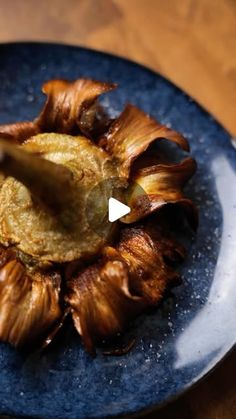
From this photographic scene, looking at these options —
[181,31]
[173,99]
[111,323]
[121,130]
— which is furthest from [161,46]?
[111,323]

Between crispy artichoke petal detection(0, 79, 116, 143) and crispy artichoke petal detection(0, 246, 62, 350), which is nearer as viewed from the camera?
crispy artichoke petal detection(0, 246, 62, 350)

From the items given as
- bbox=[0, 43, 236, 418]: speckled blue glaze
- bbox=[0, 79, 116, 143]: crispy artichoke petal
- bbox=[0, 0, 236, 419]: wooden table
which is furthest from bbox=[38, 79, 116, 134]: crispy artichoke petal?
bbox=[0, 0, 236, 419]: wooden table

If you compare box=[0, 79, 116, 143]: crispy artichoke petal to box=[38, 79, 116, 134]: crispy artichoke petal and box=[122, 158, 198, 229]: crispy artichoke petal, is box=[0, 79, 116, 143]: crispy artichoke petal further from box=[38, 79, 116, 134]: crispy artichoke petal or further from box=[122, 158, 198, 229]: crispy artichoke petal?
box=[122, 158, 198, 229]: crispy artichoke petal

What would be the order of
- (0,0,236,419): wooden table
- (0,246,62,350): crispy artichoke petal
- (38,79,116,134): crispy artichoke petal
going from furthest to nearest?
1. (0,0,236,419): wooden table
2. (38,79,116,134): crispy artichoke petal
3. (0,246,62,350): crispy artichoke petal

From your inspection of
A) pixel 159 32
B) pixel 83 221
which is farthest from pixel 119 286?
pixel 159 32

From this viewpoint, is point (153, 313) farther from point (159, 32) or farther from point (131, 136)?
point (159, 32)

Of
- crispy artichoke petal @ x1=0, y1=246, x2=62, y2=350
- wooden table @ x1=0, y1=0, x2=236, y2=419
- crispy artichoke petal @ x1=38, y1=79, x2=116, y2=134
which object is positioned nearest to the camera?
crispy artichoke petal @ x1=0, y1=246, x2=62, y2=350
